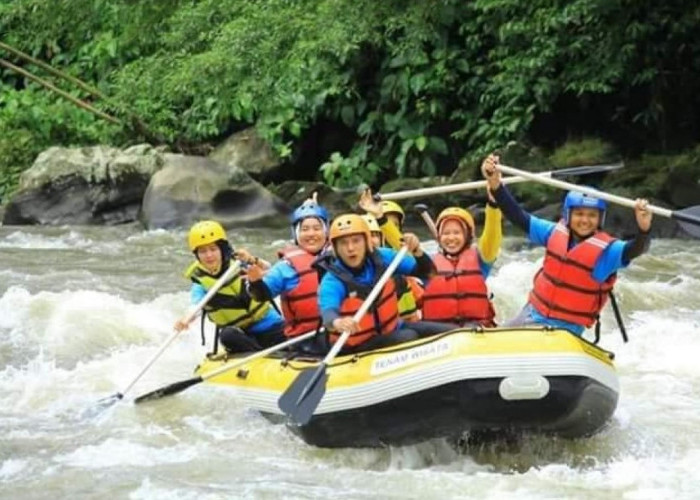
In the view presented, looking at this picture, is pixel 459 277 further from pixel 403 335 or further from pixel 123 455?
pixel 123 455

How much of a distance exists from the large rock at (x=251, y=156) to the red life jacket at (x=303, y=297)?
8587 millimetres

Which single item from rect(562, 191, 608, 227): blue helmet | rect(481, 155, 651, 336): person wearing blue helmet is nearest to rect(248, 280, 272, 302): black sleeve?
rect(481, 155, 651, 336): person wearing blue helmet

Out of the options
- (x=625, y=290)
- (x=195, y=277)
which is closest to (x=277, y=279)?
(x=195, y=277)

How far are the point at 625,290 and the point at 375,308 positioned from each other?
4.01 meters

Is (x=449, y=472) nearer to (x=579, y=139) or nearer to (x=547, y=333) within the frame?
(x=547, y=333)

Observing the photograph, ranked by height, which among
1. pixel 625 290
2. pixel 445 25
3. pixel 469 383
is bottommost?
pixel 625 290

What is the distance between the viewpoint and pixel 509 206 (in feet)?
20.7

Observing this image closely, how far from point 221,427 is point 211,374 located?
28 centimetres

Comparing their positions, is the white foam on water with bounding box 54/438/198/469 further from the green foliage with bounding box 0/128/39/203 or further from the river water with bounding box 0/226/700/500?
the green foliage with bounding box 0/128/39/203

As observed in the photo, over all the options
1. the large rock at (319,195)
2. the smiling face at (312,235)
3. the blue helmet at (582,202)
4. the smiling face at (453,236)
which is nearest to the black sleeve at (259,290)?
the smiling face at (312,235)

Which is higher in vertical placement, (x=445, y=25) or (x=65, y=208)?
(x=445, y=25)

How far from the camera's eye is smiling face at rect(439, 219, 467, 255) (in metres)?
6.54

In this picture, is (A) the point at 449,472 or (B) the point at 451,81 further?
(B) the point at 451,81

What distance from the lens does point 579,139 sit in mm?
14273
